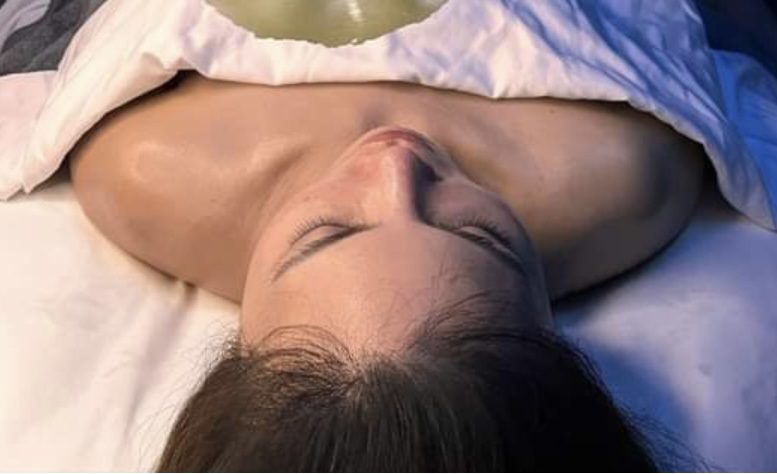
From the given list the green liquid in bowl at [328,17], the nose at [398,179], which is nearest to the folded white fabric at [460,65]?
the green liquid in bowl at [328,17]

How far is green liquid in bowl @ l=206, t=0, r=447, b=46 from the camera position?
1145 millimetres

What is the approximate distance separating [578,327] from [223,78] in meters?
0.33

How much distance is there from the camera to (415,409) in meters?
0.82

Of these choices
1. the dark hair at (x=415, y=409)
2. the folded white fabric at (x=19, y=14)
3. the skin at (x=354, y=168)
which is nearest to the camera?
the dark hair at (x=415, y=409)

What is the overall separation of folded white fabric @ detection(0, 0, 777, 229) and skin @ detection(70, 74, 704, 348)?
0.02 meters

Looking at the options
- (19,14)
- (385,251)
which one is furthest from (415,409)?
(19,14)

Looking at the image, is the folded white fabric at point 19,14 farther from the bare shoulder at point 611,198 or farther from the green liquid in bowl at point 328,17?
the bare shoulder at point 611,198

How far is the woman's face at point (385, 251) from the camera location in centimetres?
90

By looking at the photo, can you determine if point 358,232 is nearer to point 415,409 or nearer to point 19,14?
point 415,409

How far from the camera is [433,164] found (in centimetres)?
104

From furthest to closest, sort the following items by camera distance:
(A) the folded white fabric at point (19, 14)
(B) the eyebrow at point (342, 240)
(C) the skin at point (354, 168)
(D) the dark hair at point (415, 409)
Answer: (A) the folded white fabric at point (19, 14), (C) the skin at point (354, 168), (B) the eyebrow at point (342, 240), (D) the dark hair at point (415, 409)

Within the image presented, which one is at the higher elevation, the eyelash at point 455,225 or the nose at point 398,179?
the nose at point 398,179

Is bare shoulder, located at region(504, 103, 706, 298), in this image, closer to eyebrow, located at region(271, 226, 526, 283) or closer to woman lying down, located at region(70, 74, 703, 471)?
woman lying down, located at region(70, 74, 703, 471)

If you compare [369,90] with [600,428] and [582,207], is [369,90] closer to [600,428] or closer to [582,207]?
[582,207]
